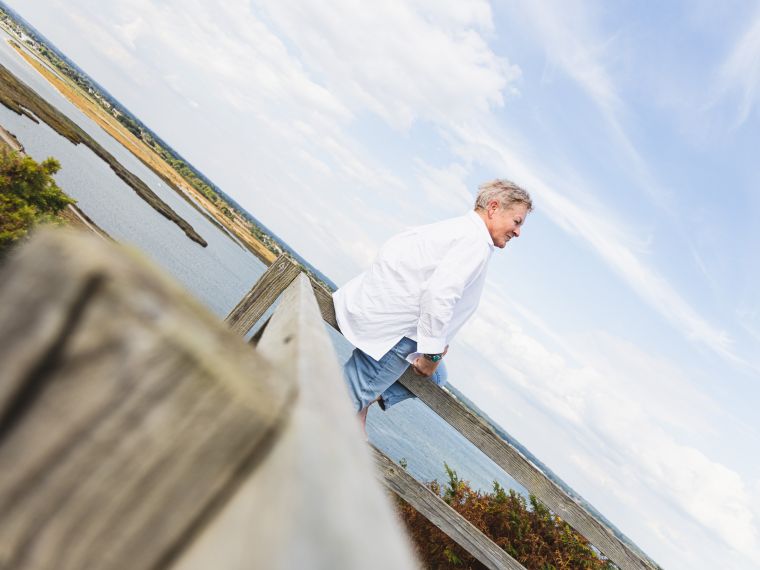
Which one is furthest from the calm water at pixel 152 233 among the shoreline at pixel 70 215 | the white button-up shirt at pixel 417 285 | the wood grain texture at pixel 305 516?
the wood grain texture at pixel 305 516

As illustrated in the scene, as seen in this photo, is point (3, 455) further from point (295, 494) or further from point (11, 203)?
point (11, 203)

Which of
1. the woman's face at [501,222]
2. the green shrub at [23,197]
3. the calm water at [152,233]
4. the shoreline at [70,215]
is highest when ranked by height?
the woman's face at [501,222]

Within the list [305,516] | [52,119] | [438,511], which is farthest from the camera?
[52,119]

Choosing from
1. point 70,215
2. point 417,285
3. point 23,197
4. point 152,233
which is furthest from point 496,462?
point 152,233

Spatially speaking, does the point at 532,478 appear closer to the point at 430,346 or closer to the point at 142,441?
the point at 430,346

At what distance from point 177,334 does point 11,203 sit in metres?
13.5

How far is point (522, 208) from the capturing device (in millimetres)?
3500

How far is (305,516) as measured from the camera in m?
0.34

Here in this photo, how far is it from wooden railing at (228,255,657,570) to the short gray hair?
1215 mm

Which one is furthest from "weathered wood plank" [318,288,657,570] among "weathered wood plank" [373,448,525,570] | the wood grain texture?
the wood grain texture

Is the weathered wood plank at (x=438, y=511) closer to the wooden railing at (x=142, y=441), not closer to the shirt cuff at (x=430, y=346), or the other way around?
the shirt cuff at (x=430, y=346)

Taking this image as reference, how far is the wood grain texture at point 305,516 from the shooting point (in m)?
0.33

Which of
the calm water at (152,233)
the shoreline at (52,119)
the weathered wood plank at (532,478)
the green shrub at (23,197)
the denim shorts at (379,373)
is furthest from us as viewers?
the shoreline at (52,119)

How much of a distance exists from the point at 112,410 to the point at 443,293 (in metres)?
2.82
